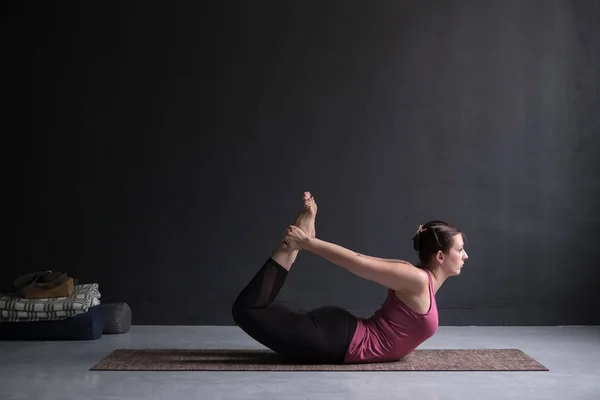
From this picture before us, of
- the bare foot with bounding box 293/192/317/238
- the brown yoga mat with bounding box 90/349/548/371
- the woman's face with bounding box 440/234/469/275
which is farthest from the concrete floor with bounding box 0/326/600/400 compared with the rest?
the bare foot with bounding box 293/192/317/238

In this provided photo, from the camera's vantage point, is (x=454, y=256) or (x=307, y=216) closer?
(x=454, y=256)

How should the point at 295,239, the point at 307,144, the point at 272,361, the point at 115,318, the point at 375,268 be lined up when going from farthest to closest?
the point at 307,144 < the point at 115,318 < the point at 272,361 < the point at 295,239 < the point at 375,268

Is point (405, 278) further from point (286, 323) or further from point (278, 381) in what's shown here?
point (278, 381)

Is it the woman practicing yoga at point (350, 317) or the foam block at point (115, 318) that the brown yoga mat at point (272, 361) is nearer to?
the woman practicing yoga at point (350, 317)

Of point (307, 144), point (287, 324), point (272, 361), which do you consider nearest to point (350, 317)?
point (287, 324)

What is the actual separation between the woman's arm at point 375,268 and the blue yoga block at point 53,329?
1706 millimetres

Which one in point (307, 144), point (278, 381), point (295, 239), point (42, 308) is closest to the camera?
point (278, 381)

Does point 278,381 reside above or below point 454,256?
below

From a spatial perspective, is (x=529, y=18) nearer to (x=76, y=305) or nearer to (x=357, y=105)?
(x=357, y=105)

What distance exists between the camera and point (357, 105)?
5.68 m

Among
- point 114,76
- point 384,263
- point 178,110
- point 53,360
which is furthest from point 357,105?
Result: point 53,360

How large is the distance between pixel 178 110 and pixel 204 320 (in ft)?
4.55

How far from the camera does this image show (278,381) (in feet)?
12.1

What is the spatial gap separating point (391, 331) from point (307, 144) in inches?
76.9
